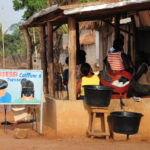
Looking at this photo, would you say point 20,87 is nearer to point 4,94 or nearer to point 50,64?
point 4,94

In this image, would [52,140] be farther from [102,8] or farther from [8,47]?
[8,47]

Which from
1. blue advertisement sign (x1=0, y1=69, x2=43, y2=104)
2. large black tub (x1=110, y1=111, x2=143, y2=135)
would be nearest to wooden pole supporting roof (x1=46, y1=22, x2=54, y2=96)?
blue advertisement sign (x1=0, y1=69, x2=43, y2=104)

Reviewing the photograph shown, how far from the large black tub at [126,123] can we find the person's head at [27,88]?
1843 millimetres

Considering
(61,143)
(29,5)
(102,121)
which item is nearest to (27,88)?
(61,143)

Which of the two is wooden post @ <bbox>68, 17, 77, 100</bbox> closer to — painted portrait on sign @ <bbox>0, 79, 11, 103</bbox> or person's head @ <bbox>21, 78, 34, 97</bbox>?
person's head @ <bbox>21, 78, 34, 97</bbox>

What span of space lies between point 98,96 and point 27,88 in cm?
165

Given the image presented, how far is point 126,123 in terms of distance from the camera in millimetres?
6043

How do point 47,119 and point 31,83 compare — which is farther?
point 47,119

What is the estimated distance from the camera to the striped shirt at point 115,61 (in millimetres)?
6859

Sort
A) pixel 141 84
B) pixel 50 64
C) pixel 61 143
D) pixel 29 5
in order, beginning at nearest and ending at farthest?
pixel 61 143
pixel 141 84
pixel 50 64
pixel 29 5

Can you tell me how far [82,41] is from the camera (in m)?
21.5

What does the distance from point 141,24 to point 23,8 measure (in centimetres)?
1744

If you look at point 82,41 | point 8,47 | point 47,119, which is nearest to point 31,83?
point 47,119

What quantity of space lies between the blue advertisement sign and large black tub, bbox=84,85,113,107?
119 centimetres
